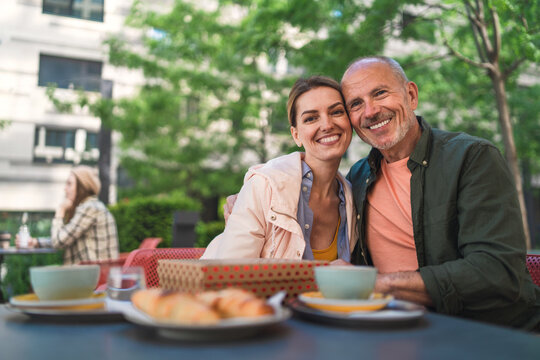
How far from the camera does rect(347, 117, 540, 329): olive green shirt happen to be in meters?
1.70

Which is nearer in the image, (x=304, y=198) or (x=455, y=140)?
(x=455, y=140)

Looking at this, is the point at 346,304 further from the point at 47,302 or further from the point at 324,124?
the point at 324,124

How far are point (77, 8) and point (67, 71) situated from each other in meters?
2.26

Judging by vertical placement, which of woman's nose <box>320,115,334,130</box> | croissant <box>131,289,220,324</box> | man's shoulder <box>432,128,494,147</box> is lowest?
croissant <box>131,289,220,324</box>

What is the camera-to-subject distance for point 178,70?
33.3ft

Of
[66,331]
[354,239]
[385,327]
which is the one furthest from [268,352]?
[354,239]

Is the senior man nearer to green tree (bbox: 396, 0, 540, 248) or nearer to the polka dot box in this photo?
the polka dot box

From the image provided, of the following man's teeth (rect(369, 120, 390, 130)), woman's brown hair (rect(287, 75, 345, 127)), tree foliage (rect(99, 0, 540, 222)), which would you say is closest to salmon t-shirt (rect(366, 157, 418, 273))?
man's teeth (rect(369, 120, 390, 130))

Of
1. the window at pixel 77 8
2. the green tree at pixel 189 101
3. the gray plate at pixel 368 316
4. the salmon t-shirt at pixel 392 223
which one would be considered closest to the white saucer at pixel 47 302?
the gray plate at pixel 368 316

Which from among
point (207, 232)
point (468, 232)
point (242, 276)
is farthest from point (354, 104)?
point (207, 232)

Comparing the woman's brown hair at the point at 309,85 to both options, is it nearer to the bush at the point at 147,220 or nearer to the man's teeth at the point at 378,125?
the man's teeth at the point at 378,125

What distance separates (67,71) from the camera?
15.5m

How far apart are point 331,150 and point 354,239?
50cm

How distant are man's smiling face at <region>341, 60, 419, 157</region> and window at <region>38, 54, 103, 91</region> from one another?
46.4ft
